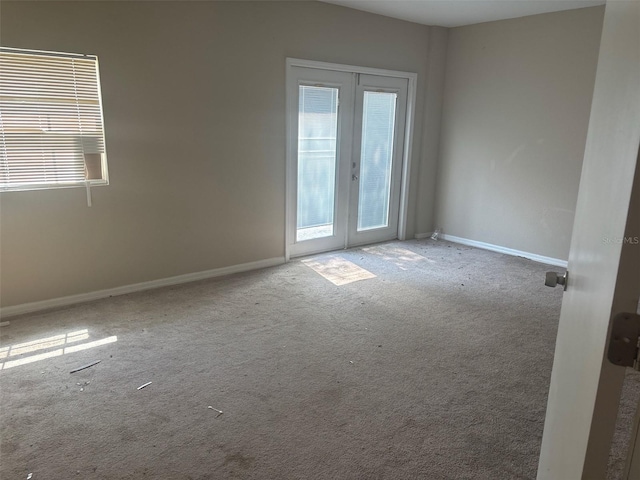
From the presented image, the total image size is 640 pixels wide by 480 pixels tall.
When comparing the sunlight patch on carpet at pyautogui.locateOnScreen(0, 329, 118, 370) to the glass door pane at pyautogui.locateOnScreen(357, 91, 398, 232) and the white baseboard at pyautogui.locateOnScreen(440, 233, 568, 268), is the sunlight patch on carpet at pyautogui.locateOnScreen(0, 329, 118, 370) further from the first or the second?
the white baseboard at pyautogui.locateOnScreen(440, 233, 568, 268)

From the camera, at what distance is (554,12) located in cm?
457

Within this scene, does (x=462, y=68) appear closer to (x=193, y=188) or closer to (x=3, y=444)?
(x=193, y=188)

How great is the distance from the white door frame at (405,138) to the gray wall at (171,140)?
3.2 inches

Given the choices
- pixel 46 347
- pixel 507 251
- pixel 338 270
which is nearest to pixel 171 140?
pixel 46 347

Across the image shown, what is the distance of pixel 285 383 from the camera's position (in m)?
2.60

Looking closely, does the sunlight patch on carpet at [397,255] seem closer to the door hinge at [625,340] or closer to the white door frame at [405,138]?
the white door frame at [405,138]

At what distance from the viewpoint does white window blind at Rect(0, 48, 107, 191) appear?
317cm

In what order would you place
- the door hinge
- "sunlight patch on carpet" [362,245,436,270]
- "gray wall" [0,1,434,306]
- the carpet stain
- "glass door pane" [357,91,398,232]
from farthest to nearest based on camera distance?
1. "glass door pane" [357,91,398,232]
2. "sunlight patch on carpet" [362,245,436,270]
3. "gray wall" [0,1,434,306]
4. the carpet stain
5. the door hinge

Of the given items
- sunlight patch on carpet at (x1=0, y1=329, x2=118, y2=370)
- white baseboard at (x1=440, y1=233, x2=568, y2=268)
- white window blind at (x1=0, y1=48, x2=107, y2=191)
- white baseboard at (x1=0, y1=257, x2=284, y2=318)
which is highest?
white window blind at (x1=0, y1=48, x2=107, y2=191)

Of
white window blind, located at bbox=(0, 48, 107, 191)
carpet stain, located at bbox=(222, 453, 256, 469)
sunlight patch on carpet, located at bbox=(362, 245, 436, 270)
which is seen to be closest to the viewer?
carpet stain, located at bbox=(222, 453, 256, 469)

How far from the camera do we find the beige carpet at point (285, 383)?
202 centimetres

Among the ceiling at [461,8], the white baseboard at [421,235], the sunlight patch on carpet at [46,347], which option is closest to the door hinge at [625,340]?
the sunlight patch on carpet at [46,347]

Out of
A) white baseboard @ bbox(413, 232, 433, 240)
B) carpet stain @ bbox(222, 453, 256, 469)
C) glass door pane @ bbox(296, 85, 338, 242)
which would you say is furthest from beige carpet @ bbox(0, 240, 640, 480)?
white baseboard @ bbox(413, 232, 433, 240)

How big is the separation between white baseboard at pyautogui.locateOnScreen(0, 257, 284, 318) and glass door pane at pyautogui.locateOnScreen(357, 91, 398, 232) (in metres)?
1.35
